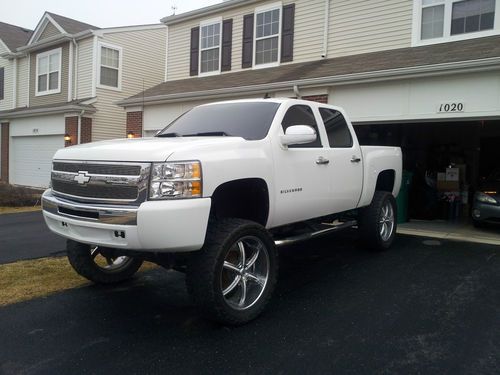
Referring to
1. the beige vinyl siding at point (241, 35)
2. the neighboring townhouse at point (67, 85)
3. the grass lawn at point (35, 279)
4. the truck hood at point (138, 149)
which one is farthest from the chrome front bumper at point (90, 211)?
the neighboring townhouse at point (67, 85)

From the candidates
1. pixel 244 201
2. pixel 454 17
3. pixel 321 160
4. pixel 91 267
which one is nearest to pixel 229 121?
pixel 244 201

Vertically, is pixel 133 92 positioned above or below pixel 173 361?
above

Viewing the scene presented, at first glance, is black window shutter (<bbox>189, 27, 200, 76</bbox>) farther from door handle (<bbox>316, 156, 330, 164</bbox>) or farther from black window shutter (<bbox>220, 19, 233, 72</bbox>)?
door handle (<bbox>316, 156, 330, 164</bbox>)

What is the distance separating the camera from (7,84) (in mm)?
22141

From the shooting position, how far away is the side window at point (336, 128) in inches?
222

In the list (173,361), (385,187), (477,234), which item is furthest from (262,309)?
(477,234)

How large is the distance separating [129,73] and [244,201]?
16412mm

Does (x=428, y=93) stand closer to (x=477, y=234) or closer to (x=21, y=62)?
(x=477, y=234)

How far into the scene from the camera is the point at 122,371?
317cm

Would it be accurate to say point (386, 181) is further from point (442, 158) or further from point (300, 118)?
point (442, 158)

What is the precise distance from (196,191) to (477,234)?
7.14 m

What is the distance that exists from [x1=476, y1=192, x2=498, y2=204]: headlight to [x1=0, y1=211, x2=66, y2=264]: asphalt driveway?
7.97 m

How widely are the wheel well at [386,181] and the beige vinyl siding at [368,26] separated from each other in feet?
15.5

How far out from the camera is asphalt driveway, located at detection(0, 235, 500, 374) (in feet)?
10.8
